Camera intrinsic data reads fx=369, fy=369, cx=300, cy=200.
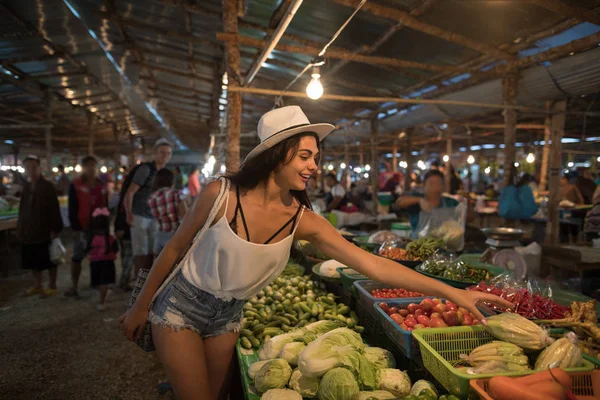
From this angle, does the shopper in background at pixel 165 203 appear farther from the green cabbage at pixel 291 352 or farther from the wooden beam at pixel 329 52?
the green cabbage at pixel 291 352

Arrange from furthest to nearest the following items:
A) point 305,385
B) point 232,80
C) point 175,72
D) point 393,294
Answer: point 175,72 → point 232,80 → point 393,294 → point 305,385

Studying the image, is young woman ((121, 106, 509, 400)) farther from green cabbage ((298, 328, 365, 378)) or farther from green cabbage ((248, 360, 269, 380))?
green cabbage ((298, 328, 365, 378))

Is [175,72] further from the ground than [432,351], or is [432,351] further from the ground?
[175,72]

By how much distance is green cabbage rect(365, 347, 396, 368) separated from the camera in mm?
2359

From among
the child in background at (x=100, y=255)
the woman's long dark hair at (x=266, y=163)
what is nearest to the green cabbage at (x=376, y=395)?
the woman's long dark hair at (x=266, y=163)

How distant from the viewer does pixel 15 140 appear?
66.4 feet

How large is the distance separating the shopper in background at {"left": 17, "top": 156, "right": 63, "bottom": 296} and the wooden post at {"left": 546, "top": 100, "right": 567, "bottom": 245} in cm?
886

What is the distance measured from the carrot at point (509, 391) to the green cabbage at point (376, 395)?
590 mm

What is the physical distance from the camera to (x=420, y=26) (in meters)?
5.24

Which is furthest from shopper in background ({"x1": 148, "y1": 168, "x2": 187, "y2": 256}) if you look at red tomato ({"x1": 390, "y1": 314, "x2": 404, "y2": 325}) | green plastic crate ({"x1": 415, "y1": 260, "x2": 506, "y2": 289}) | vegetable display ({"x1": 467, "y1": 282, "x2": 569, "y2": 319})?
vegetable display ({"x1": 467, "y1": 282, "x2": 569, "y2": 319})

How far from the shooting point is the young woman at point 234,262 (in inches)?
82.4

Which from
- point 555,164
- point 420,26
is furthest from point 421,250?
point 555,164

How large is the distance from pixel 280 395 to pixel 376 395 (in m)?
0.54

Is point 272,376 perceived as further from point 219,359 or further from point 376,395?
point 376,395
